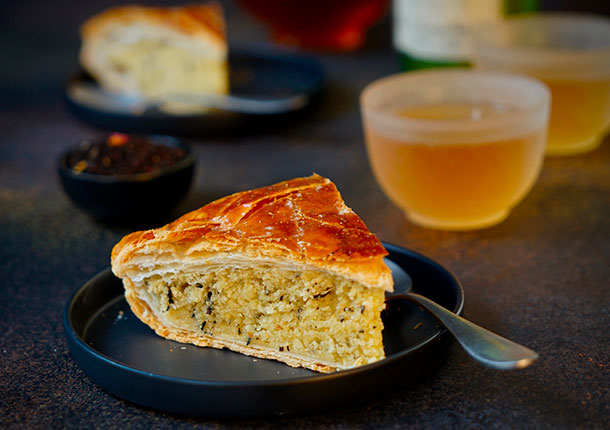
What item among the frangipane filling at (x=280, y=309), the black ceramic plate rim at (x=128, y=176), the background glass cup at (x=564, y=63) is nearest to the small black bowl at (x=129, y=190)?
the black ceramic plate rim at (x=128, y=176)

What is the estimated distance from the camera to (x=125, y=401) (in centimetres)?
115

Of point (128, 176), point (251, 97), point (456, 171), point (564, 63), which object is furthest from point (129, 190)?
point (564, 63)

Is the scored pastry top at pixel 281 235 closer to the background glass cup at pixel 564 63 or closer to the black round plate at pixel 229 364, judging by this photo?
the black round plate at pixel 229 364

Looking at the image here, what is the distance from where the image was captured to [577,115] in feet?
6.63

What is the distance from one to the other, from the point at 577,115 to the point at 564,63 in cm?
15

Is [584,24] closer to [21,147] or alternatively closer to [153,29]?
[153,29]

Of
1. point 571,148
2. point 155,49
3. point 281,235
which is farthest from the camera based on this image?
point 155,49

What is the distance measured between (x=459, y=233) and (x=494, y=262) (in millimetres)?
154

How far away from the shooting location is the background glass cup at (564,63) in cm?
195

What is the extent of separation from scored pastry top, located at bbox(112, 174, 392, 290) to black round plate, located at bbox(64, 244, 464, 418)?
4.3 inches

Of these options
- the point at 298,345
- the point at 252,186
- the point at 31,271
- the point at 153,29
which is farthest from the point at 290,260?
the point at 153,29

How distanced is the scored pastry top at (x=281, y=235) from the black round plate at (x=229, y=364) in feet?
0.36

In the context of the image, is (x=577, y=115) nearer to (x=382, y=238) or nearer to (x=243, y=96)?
(x=382, y=238)

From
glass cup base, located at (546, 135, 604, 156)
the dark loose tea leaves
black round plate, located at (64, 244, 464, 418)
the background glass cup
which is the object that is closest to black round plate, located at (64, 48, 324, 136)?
the dark loose tea leaves
